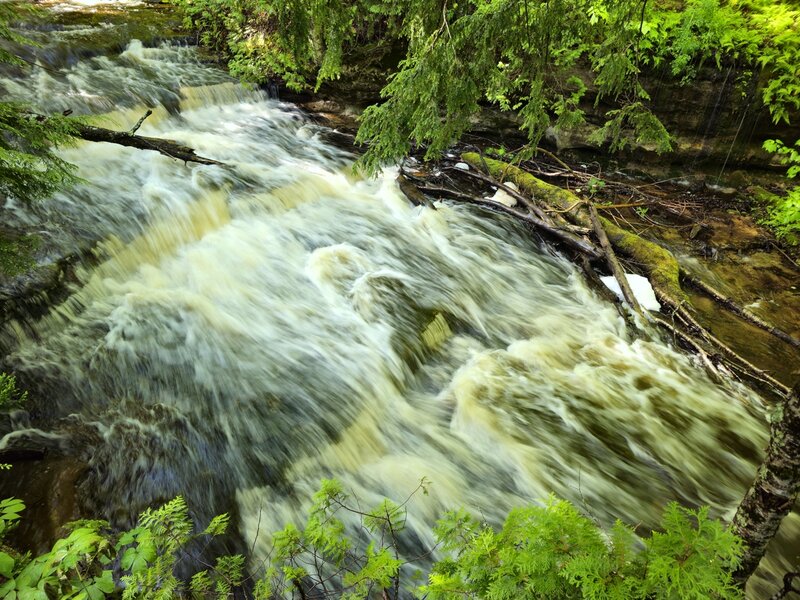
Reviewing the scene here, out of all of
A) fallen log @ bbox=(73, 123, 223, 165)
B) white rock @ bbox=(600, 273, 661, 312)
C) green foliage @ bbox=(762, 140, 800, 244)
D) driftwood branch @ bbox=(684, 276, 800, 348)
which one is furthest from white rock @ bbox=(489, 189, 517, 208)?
fallen log @ bbox=(73, 123, 223, 165)

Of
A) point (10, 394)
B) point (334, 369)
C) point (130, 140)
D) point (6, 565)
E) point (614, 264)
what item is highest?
point (130, 140)

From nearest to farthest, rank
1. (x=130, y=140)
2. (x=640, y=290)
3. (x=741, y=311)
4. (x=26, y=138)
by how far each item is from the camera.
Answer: (x=26, y=138), (x=130, y=140), (x=741, y=311), (x=640, y=290)

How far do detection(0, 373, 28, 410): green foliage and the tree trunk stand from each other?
15.7 feet

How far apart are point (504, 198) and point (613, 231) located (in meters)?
2.13

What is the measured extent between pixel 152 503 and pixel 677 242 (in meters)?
8.82

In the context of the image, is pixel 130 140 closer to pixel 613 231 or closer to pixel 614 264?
pixel 614 264

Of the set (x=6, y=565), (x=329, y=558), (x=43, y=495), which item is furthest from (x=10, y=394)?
(x=329, y=558)

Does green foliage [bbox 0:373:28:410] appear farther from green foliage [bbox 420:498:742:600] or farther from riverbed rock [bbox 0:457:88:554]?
green foliage [bbox 420:498:742:600]

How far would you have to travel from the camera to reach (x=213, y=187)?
23.6 ft

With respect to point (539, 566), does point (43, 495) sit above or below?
below

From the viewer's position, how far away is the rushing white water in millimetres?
3787

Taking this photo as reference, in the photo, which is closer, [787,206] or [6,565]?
[6,565]

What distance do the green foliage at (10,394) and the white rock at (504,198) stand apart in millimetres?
7511

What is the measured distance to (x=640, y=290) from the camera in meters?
6.51
